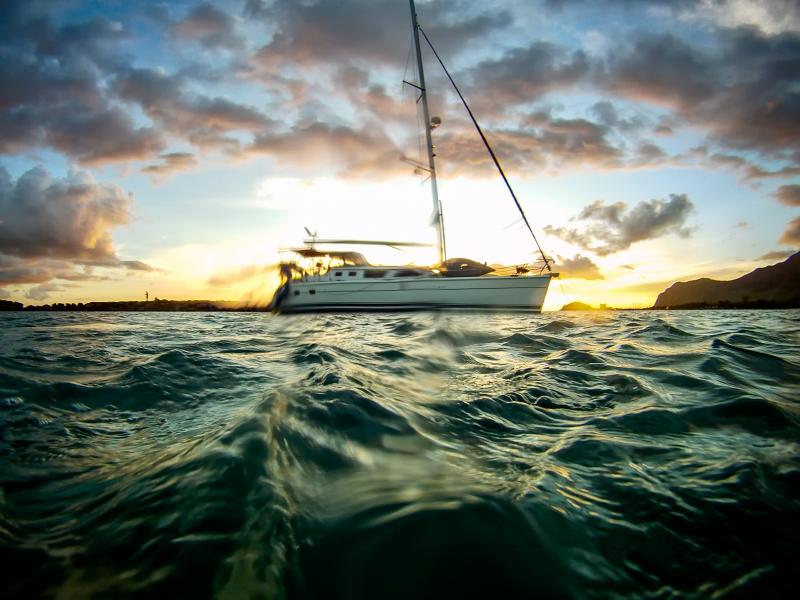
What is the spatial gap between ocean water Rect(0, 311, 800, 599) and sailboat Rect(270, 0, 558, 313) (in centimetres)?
1701

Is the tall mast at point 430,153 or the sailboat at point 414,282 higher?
the tall mast at point 430,153

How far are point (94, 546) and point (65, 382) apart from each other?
3243 mm

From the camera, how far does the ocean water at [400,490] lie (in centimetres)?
103

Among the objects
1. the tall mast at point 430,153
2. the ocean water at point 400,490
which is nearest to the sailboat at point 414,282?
the tall mast at point 430,153

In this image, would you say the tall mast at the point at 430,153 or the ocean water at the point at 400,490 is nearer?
the ocean water at the point at 400,490

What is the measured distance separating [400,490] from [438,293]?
19.4 metres

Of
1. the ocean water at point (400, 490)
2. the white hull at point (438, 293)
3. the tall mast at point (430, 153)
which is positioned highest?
the tall mast at point (430, 153)

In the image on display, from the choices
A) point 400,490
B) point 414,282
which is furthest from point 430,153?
point 400,490

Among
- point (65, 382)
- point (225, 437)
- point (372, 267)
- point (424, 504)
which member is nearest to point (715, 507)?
point (424, 504)

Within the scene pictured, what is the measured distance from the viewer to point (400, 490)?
1.49 meters

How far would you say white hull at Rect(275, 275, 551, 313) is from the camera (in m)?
20.1

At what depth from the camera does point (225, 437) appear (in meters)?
1.88

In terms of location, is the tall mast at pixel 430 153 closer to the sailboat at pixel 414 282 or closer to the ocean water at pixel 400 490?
the sailboat at pixel 414 282

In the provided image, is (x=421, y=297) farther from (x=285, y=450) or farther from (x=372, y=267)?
(x=285, y=450)
